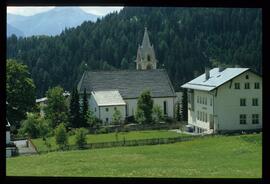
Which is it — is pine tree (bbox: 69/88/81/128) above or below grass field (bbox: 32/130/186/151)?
above

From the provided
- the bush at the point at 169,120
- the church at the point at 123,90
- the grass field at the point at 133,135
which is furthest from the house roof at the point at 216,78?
the church at the point at 123,90

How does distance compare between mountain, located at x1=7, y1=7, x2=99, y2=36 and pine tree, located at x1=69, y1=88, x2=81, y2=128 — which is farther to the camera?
pine tree, located at x1=69, y1=88, x2=81, y2=128

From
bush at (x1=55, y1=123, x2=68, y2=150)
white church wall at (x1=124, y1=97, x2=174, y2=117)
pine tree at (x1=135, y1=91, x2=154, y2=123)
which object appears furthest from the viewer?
white church wall at (x1=124, y1=97, x2=174, y2=117)

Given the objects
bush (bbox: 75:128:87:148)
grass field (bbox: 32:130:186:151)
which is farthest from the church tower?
bush (bbox: 75:128:87:148)

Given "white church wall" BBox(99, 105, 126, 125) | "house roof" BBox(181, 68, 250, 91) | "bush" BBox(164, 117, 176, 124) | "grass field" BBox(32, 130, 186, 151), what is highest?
"house roof" BBox(181, 68, 250, 91)

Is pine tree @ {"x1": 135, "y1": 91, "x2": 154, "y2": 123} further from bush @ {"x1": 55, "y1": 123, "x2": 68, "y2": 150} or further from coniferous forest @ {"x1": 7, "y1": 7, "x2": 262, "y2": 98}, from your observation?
bush @ {"x1": 55, "y1": 123, "x2": 68, "y2": 150}

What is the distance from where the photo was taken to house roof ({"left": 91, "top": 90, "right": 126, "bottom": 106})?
46.3 ft

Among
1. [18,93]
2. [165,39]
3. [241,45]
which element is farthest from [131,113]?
[165,39]

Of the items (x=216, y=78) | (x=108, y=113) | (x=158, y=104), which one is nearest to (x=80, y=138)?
(x=216, y=78)

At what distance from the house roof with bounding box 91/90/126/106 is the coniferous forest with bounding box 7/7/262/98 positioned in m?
1.11

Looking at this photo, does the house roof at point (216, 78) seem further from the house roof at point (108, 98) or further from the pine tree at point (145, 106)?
the house roof at point (108, 98)

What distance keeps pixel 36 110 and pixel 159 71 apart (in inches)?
425

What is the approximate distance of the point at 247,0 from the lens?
1188 mm
